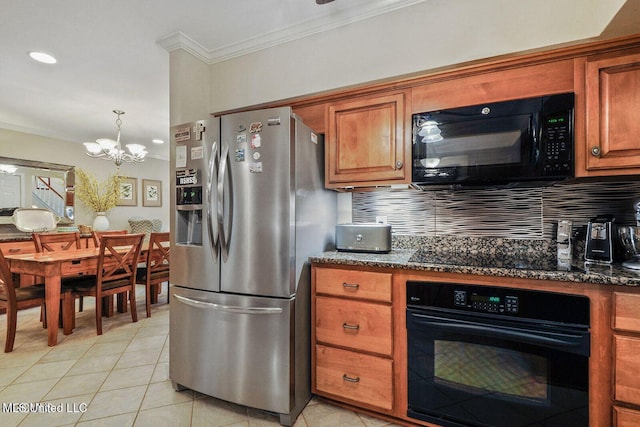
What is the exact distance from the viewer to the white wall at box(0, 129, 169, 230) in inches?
170

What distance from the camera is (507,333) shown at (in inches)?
53.0

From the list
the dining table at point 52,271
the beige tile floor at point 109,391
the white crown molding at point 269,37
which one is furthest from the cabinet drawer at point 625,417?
the dining table at point 52,271

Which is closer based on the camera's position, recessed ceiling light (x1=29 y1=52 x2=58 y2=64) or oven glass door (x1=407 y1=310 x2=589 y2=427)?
oven glass door (x1=407 y1=310 x2=589 y2=427)

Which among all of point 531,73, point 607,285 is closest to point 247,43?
point 531,73

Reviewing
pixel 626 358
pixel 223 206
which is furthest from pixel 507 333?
pixel 223 206

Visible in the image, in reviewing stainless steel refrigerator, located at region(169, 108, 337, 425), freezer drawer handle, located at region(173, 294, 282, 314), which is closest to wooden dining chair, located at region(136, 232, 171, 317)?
stainless steel refrigerator, located at region(169, 108, 337, 425)

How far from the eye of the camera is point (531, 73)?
1554 millimetres

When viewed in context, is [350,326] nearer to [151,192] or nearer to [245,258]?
[245,258]

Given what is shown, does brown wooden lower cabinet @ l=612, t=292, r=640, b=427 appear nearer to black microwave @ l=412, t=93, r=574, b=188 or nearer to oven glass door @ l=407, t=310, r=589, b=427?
oven glass door @ l=407, t=310, r=589, b=427

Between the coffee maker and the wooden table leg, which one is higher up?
the coffee maker

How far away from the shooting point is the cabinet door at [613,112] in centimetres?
139

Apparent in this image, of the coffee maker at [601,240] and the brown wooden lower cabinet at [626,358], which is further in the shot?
the coffee maker at [601,240]

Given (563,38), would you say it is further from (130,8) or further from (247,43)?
(130,8)

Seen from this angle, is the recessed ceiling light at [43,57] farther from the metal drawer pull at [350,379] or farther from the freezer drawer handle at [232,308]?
the metal drawer pull at [350,379]
